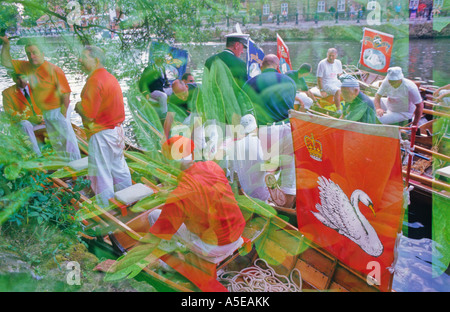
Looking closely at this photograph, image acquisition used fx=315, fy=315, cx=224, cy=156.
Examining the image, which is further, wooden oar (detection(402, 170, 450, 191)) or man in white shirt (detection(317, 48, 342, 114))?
man in white shirt (detection(317, 48, 342, 114))

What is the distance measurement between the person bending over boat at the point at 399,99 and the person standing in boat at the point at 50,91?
416cm

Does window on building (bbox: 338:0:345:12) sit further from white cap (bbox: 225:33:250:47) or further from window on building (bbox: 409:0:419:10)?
white cap (bbox: 225:33:250:47)

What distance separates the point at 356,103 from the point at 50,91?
3.49 metres

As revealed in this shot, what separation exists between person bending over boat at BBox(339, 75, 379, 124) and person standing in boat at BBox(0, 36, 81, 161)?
314cm

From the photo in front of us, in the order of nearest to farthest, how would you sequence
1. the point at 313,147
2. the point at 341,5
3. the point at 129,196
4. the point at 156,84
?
1. the point at 313,147
2. the point at 129,196
3. the point at 156,84
4. the point at 341,5

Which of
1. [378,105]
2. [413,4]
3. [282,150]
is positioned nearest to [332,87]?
[378,105]

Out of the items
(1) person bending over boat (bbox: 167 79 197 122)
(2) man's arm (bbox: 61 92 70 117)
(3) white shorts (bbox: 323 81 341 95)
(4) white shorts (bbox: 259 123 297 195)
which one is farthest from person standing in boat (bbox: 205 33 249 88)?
(3) white shorts (bbox: 323 81 341 95)

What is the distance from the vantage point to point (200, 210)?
1.91m

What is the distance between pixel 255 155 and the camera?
9.39ft

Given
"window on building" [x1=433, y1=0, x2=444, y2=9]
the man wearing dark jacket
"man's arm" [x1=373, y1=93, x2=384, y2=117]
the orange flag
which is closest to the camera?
the man wearing dark jacket

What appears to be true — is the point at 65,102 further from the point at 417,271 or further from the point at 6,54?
the point at 417,271

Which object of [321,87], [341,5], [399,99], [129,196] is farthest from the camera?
[341,5]

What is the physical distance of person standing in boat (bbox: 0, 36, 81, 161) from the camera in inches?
134
